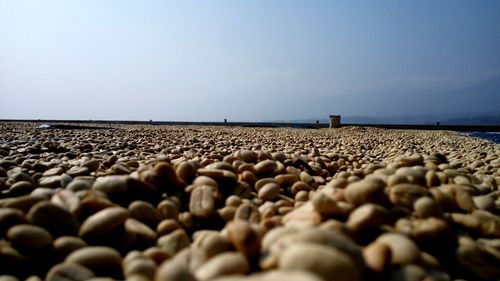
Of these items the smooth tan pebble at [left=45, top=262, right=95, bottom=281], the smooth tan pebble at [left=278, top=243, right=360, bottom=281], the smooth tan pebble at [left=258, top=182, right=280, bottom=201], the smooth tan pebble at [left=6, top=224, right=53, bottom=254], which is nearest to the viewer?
the smooth tan pebble at [left=278, top=243, right=360, bottom=281]

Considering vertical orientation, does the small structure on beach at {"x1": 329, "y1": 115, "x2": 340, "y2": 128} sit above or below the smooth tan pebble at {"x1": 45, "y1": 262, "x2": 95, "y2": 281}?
above

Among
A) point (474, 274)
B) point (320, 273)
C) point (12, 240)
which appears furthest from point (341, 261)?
point (12, 240)

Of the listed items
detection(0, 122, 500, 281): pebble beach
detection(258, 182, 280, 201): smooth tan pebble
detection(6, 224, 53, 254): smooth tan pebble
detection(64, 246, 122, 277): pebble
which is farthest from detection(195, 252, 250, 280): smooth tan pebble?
detection(258, 182, 280, 201): smooth tan pebble

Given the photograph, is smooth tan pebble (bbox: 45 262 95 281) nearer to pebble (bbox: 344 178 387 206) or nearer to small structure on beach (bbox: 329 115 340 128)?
pebble (bbox: 344 178 387 206)

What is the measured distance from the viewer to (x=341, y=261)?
0.85 meters

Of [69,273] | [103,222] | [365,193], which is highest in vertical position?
[365,193]

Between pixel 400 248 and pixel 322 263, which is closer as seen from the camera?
pixel 322 263

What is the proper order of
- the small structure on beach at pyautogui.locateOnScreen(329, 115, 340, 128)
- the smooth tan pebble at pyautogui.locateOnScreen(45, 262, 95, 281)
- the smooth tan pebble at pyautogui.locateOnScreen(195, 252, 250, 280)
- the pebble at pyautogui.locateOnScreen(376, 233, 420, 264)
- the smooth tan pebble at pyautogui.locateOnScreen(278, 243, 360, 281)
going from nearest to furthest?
the smooth tan pebble at pyautogui.locateOnScreen(278, 243, 360, 281), the smooth tan pebble at pyautogui.locateOnScreen(195, 252, 250, 280), the pebble at pyautogui.locateOnScreen(376, 233, 420, 264), the smooth tan pebble at pyautogui.locateOnScreen(45, 262, 95, 281), the small structure on beach at pyautogui.locateOnScreen(329, 115, 340, 128)

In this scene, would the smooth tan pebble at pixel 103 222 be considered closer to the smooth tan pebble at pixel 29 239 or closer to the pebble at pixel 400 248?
the smooth tan pebble at pixel 29 239

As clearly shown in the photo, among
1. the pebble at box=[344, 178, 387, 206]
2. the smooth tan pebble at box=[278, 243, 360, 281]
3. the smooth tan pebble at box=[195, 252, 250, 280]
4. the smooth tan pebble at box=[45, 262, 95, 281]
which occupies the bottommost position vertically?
the smooth tan pebble at box=[45, 262, 95, 281]

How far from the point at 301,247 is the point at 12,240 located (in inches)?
45.4

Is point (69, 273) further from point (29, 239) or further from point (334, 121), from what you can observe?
point (334, 121)

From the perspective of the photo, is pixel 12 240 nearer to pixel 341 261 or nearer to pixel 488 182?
pixel 341 261

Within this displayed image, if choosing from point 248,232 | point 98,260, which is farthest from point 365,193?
point 98,260
